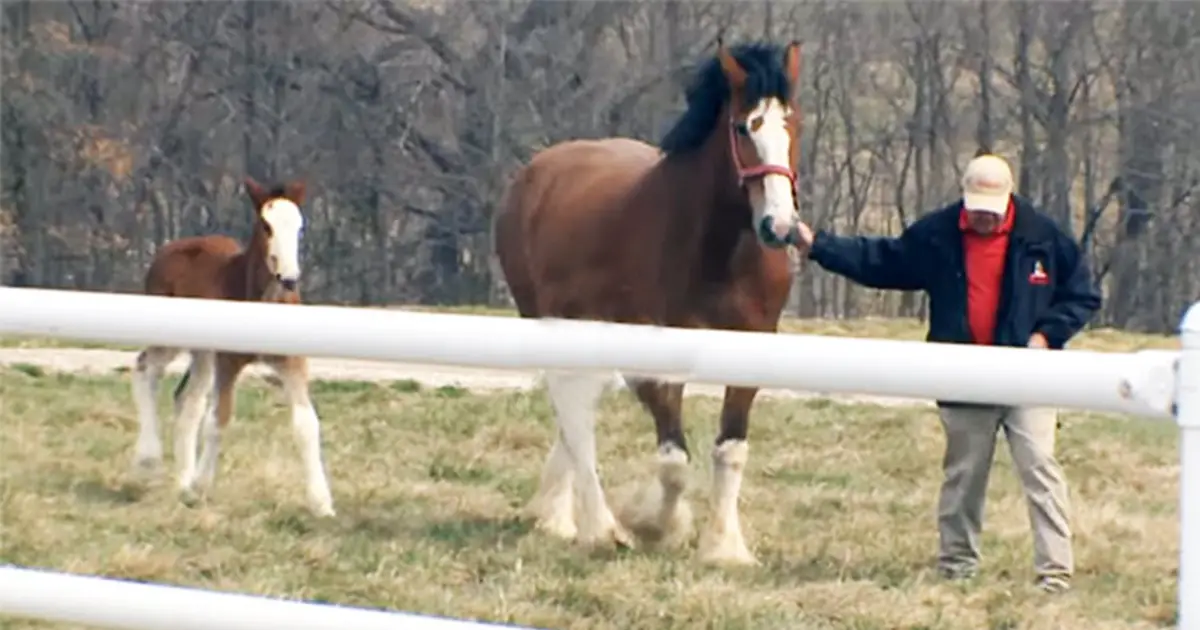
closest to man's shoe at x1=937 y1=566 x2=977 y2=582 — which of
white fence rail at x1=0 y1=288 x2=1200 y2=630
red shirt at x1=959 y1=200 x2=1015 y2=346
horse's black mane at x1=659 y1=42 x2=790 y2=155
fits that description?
red shirt at x1=959 y1=200 x2=1015 y2=346

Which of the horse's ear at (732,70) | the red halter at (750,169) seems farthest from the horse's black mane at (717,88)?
the red halter at (750,169)

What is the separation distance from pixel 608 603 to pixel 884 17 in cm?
1565

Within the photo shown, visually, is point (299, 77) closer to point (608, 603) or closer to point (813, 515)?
point (813, 515)

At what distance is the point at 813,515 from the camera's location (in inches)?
269

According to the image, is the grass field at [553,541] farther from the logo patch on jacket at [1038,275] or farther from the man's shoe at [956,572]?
the logo patch on jacket at [1038,275]

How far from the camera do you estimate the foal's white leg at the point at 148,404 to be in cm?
784

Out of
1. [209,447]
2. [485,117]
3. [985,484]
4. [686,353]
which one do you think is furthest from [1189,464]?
[485,117]

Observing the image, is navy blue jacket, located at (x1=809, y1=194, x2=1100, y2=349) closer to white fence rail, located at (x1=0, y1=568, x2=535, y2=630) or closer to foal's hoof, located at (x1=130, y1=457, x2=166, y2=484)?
foal's hoof, located at (x1=130, y1=457, x2=166, y2=484)

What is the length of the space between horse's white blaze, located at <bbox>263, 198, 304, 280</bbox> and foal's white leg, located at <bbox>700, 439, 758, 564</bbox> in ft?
7.12

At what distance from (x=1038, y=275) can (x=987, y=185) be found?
0.34 m

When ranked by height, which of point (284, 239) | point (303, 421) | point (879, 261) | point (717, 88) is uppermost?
point (717, 88)

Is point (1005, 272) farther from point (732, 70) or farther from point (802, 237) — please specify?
point (732, 70)

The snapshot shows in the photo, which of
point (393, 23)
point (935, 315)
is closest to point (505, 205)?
point (935, 315)

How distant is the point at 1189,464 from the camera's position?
1.74 meters
